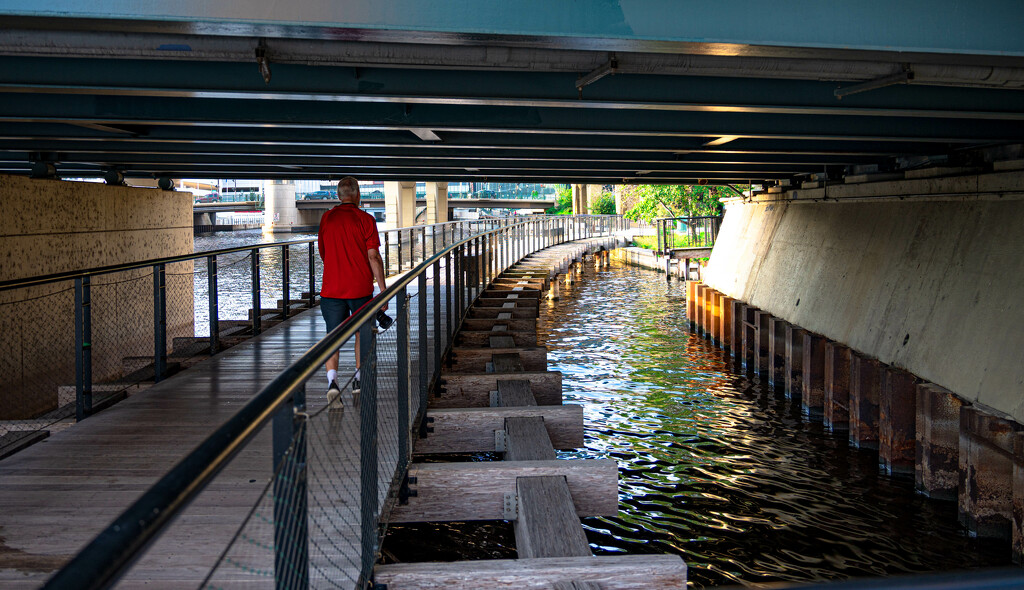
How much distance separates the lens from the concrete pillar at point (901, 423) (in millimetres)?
9883

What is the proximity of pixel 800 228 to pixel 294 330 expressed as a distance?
10.3 metres

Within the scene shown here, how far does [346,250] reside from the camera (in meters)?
7.37

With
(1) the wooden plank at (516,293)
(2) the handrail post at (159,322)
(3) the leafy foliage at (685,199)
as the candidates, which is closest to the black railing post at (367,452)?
(2) the handrail post at (159,322)

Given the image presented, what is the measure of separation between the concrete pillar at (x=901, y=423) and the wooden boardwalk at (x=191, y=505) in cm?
572

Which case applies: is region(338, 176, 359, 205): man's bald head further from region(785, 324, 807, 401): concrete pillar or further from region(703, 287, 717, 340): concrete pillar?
region(703, 287, 717, 340): concrete pillar

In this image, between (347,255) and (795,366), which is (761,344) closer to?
(795,366)

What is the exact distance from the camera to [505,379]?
9.01m

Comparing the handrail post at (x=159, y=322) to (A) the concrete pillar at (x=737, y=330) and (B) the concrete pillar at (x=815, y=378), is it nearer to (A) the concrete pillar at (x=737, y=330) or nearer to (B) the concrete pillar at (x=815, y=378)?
(B) the concrete pillar at (x=815, y=378)

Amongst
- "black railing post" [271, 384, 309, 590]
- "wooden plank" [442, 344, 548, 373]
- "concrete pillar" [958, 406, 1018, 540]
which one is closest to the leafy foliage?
"wooden plank" [442, 344, 548, 373]

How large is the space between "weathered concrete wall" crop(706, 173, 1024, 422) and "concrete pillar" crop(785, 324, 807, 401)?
0.51 meters

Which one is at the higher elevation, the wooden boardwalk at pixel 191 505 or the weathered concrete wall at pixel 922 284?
the weathered concrete wall at pixel 922 284

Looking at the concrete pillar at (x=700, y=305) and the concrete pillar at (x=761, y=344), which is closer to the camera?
the concrete pillar at (x=761, y=344)

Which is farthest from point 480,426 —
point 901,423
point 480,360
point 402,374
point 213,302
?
point 901,423

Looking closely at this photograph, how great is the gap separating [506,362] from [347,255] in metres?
3.08
